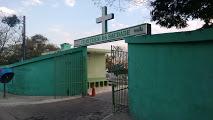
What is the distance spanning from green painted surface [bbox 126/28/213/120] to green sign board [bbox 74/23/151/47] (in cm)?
299

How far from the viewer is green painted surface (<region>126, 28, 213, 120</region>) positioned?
7.58 metres

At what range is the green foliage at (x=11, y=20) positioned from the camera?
43156 mm

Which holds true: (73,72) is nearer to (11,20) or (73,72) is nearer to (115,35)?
(115,35)

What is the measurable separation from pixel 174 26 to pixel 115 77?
3.28 metres

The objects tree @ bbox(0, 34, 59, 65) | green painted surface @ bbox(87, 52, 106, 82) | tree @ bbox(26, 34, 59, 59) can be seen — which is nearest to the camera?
green painted surface @ bbox(87, 52, 106, 82)

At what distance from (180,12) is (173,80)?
2421 mm

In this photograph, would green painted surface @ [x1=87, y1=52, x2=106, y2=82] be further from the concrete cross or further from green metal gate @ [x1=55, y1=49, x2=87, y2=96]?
the concrete cross

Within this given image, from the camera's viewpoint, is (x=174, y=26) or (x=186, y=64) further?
(x=174, y=26)

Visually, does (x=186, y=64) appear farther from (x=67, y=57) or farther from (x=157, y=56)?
(x=67, y=57)

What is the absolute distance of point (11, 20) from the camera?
44.1 metres

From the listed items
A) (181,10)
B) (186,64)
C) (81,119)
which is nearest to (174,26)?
(181,10)

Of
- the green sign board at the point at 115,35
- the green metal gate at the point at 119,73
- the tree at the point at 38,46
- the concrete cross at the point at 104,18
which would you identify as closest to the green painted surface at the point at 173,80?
the green metal gate at the point at 119,73


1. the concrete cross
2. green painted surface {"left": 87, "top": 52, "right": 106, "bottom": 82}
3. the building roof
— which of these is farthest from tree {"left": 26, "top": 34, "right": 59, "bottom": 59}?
the building roof

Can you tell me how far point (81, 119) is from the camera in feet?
42.5
